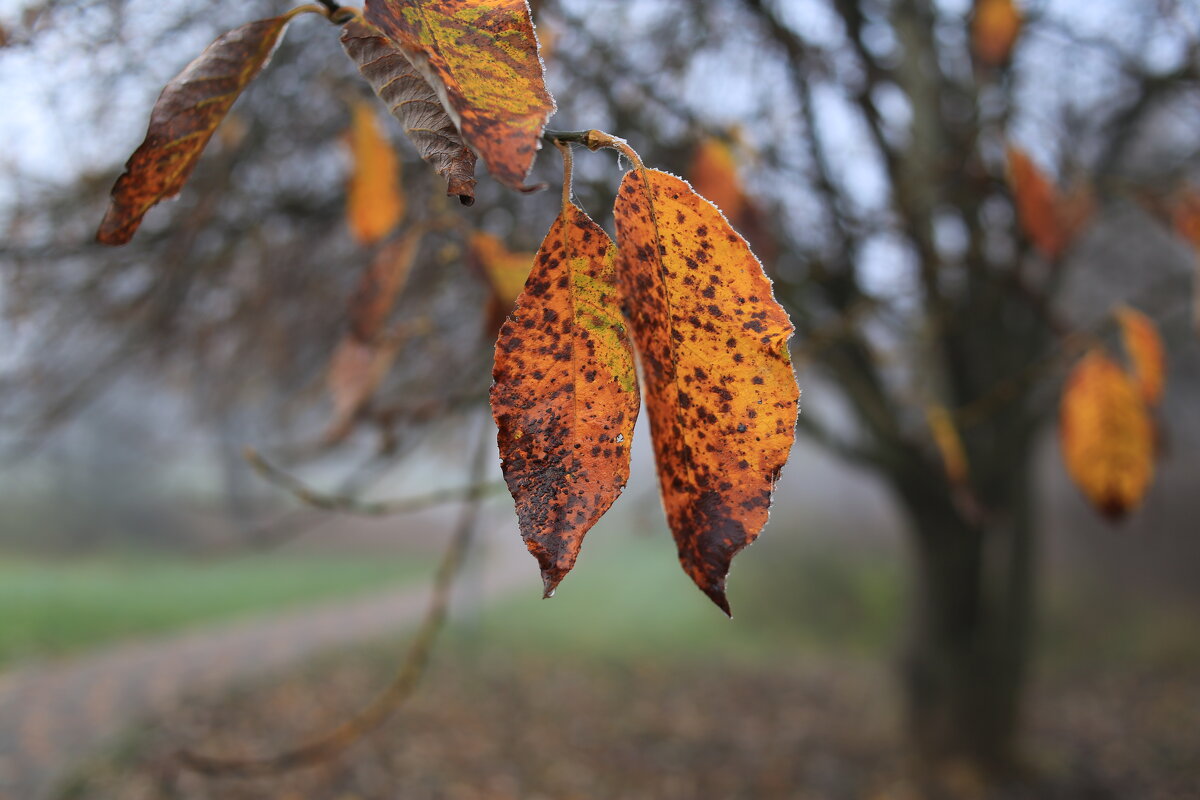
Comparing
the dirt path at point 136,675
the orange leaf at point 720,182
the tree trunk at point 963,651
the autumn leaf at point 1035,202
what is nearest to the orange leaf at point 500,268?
the orange leaf at point 720,182

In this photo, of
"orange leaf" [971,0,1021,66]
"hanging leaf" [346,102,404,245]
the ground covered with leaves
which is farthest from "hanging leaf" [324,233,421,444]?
the ground covered with leaves

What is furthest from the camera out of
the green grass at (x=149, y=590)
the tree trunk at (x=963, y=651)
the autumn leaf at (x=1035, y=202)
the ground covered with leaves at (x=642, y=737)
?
the green grass at (x=149, y=590)

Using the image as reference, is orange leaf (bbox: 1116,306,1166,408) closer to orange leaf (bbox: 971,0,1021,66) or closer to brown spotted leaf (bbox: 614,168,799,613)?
brown spotted leaf (bbox: 614,168,799,613)

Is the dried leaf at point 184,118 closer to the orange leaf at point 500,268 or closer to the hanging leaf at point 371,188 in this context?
the orange leaf at point 500,268

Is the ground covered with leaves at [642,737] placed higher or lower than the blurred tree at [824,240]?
lower

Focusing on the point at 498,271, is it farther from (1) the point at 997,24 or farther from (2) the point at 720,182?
(1) the point at 997,24

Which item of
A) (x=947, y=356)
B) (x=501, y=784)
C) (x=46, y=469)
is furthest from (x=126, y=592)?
(x=947, y=356)

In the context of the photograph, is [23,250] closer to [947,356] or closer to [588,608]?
[947,356]
